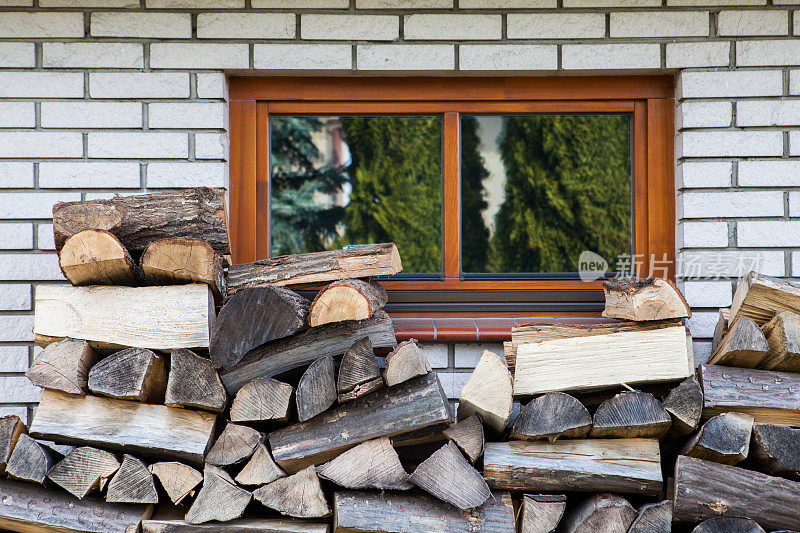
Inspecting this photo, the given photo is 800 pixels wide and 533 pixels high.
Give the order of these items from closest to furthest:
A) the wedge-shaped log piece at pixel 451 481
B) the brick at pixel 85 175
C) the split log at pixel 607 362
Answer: the wedge-shaped log piece at pixel 451 481
the split log at pixel 607 362
the brick at pixel 85 175

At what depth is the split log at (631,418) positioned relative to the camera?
7.27 feet

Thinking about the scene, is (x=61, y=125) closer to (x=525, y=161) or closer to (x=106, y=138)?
(x=106, y=138)

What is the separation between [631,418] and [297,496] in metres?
1.21

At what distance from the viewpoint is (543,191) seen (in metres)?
3.25

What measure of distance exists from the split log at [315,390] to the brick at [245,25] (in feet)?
5.48

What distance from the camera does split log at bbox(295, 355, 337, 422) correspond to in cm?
221

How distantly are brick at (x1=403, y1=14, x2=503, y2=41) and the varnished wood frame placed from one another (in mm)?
204

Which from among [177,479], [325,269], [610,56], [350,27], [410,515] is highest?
[350,27]

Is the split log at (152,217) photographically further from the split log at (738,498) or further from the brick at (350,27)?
the split log at (738,498)

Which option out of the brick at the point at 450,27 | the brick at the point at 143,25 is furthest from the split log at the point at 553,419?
the brick at the point at 143,25

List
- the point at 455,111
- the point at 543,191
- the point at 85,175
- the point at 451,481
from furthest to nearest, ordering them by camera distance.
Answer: the point at 543,191
the point at 455,111
the point at 85,175
the point at 451,481

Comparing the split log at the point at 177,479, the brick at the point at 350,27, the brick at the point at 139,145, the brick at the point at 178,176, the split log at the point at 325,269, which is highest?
the brick at the point at 350,27

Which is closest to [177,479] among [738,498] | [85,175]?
[85,175]

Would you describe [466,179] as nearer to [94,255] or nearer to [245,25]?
[245,25]
